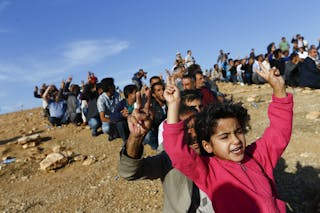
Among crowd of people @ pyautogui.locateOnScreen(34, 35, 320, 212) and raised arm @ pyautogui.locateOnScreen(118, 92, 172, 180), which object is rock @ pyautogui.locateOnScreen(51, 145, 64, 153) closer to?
crowd of people @ pyautogui.locateOnScreen(34, 35, 320, 212)

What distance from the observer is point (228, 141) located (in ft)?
6.77

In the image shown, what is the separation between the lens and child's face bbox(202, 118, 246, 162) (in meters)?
2.03

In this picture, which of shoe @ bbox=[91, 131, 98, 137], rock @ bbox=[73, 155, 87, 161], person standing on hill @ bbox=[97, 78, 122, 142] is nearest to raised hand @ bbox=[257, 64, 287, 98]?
person standing on hill @ bbox=[97, 78, 122, 142]

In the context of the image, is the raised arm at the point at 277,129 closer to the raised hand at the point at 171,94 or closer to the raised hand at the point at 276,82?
the raised hand at the point at 276,82

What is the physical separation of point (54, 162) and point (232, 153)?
5273 mm

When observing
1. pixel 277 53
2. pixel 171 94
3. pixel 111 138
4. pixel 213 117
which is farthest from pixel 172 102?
pixel 277 53

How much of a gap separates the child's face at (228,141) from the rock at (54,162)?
5073 mm

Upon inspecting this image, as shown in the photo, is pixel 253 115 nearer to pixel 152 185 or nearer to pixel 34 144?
pixel 152 185

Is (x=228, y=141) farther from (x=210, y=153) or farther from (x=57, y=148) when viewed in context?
(x=57, y=148)

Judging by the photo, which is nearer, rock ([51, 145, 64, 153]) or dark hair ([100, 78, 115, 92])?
dark hair ([100, 78, 115, 92])

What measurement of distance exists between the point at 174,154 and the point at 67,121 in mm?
9160

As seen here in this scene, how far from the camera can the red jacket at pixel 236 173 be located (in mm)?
1790

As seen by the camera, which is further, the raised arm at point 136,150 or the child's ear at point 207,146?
the child's ear at point 207,146

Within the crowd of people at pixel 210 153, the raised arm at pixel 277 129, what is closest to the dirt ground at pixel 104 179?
the raised arm at pixel 277 129
